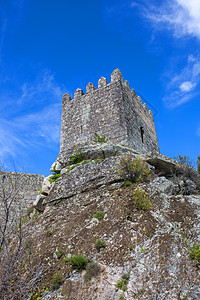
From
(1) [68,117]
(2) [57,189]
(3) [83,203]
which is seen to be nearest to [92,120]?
(1) [68,117]

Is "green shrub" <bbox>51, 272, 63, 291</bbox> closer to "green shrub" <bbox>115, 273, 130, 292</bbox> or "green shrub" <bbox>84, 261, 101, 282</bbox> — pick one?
"green shrub" <bbox>84, 261, 101, 282</bbox>

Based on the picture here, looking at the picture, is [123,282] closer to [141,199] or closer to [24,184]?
[141,199]

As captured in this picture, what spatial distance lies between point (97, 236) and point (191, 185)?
476 centimetres

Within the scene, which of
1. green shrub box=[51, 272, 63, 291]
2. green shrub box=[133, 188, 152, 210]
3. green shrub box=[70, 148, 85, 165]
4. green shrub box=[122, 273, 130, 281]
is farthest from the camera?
green shrub box=[70, 148, 85, 165]

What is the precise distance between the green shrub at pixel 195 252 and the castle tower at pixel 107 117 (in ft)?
24.9

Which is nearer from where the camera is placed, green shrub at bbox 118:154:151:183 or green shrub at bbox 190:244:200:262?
green shrub at bbox 190:244:200:262

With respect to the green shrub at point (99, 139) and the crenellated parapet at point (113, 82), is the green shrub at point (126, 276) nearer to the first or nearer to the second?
the green shrub at point (99, 139)

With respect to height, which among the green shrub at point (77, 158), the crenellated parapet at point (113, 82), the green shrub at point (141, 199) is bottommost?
the green shrub at point (141, 199)

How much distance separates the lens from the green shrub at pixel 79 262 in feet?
19.9

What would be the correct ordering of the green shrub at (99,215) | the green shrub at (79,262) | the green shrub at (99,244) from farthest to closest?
the green shrub at (99,215), the green shrub at (99,244), the green shrub at (79,262)

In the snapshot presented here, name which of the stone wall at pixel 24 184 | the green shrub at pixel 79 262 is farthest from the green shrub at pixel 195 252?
the stone wall at pixel 24 184

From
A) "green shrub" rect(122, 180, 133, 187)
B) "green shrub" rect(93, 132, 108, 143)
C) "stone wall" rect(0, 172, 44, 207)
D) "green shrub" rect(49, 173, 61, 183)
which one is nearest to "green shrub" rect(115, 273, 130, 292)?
"green shrub" rect(122, 180, 133, 187)

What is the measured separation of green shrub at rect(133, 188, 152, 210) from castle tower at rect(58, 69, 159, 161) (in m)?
5.13

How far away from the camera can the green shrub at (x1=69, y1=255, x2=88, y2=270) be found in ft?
19.9
